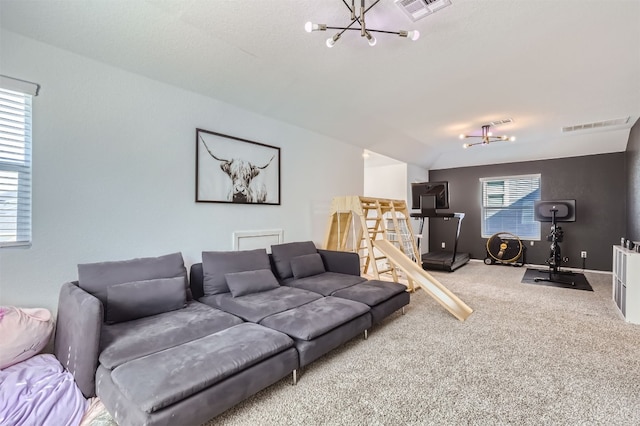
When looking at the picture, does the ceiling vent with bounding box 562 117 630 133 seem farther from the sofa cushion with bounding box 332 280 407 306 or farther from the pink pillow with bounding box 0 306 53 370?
the pink pillow with bounding box 0 306 53 370

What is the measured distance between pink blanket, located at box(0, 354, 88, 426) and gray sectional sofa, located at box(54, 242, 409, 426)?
7 centimetres

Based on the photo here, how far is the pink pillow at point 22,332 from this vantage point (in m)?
1.90

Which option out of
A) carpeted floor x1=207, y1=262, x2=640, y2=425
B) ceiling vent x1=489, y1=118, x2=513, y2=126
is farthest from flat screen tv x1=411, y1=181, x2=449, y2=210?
carpeted floor x1=207, y1=262, x2=640, y2=425

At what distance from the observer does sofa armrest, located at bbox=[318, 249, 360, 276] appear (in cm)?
393

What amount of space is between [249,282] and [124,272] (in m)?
1.09

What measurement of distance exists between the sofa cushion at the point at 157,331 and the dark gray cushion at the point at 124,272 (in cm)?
32

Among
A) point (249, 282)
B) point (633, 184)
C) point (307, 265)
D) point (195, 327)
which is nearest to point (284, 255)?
point (307, 265)

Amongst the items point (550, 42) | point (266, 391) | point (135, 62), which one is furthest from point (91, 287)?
point (550, 42)

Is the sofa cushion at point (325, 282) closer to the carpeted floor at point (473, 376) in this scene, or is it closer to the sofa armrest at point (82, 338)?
the carpeted floor at point (473, 376)

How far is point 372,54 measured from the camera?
2.92m

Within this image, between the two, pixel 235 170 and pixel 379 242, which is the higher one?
pixel 235 170

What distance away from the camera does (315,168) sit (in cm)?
475

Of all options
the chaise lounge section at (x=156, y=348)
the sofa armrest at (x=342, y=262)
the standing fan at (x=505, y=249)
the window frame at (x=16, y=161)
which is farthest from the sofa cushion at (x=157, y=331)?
the standing fan at (x=505, y=249)

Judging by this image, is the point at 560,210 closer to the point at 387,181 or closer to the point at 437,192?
A: the point at 437,192
